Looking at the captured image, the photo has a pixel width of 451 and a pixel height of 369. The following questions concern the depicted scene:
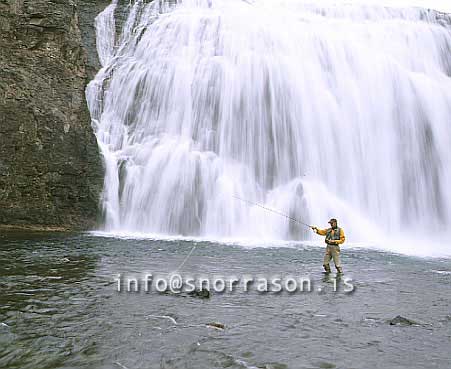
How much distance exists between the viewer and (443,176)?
19188 millimetres

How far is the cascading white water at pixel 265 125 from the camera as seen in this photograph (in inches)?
659

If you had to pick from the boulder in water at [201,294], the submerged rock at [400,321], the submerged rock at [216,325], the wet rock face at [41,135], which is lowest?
the submerged rock at [216,325]

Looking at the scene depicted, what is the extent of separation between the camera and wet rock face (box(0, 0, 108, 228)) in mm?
16312

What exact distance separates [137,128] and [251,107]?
4.44 metres

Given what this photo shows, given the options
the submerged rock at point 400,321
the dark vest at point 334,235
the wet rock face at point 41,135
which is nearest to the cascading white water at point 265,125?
the wet rock face at point 41,135

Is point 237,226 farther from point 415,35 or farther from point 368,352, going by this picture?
point 415,35

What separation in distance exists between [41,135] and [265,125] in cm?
801

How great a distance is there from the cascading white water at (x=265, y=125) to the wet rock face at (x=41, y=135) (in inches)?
38.7

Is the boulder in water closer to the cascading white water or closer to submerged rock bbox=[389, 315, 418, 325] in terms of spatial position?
submerged rock bbox=[389, 315, 418, 325]

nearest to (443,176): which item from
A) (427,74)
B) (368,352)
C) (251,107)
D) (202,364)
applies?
(427,74)

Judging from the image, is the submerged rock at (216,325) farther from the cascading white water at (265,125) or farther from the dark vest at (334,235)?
the cascading white water at (265,125)

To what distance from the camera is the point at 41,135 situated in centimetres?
1667

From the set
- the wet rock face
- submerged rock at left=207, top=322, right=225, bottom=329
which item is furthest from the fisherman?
the wet rock face

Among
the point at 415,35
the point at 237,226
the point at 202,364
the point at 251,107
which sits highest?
the point at 415,35
